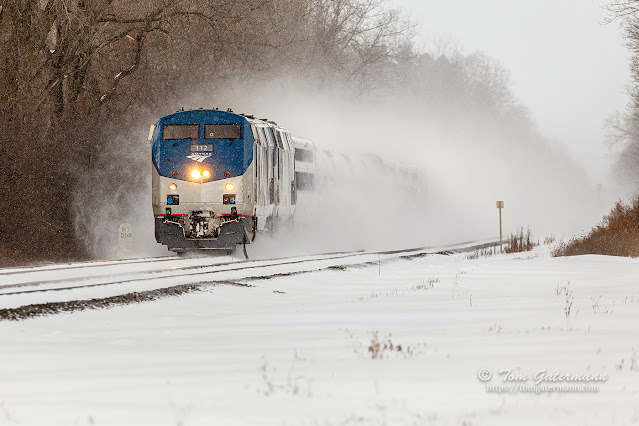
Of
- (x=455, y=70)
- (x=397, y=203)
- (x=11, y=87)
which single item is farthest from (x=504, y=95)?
(x=11, y=87)

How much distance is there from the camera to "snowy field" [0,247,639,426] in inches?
229

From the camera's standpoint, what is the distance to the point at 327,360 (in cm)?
784

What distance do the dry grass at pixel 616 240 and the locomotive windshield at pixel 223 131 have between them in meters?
9.64

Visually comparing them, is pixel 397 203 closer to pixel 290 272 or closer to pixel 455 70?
pixel 290 272

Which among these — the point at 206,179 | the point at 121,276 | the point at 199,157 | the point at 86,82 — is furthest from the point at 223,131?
the point at 86,82

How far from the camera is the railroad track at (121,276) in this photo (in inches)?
501

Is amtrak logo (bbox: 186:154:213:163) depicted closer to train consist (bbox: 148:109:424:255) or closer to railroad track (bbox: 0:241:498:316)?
train consist (bbox: 148:109:424:255)

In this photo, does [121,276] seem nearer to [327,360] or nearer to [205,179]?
[205,179]

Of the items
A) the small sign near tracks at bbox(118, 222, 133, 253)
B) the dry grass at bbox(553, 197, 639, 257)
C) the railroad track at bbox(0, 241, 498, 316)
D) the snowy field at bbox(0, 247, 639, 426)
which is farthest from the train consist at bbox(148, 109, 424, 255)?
the dry grass at bbox(553, 197, 639, 257)

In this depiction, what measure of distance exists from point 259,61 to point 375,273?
67.7 ft

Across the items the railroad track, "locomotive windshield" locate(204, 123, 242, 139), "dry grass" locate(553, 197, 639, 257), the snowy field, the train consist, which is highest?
"locomotive windshield" locate(204, 123, 242, 139)

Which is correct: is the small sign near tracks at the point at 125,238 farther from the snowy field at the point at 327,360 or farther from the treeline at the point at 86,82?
the snowy field at the point at 327,360

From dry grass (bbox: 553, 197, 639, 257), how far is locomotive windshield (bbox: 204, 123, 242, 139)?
964 centimetres

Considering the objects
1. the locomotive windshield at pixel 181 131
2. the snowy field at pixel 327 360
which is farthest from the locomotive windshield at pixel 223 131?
the snowy field at pixel 327 360
